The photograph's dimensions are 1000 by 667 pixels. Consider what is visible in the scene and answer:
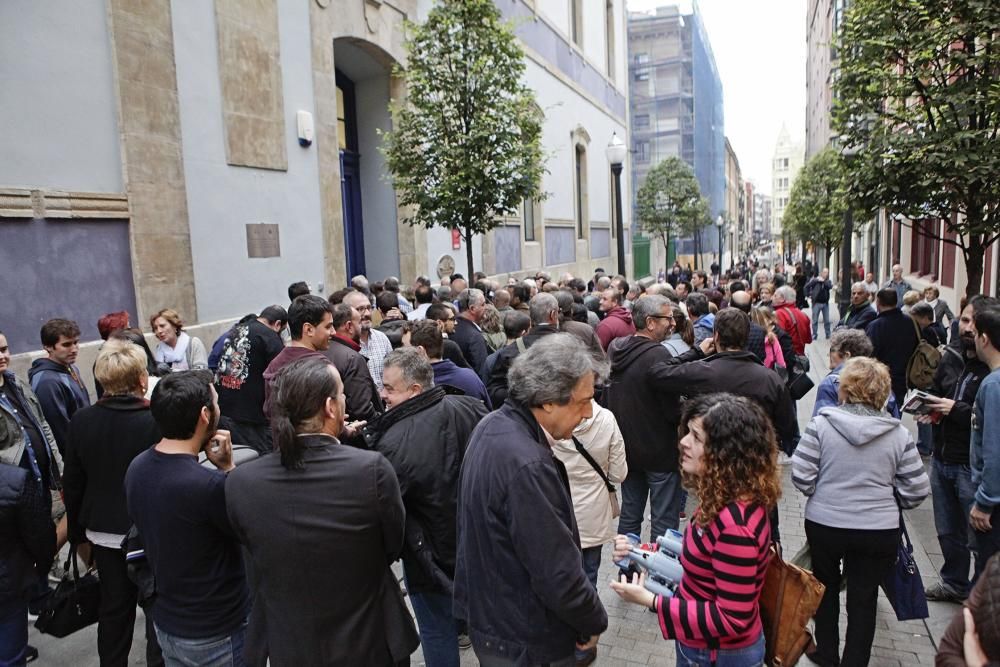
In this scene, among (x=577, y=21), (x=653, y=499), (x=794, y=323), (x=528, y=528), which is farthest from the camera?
(x=577, y=21)

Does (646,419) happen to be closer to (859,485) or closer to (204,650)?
(859,485)

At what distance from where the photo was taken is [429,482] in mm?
3094

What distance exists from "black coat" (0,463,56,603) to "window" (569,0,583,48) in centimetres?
2578

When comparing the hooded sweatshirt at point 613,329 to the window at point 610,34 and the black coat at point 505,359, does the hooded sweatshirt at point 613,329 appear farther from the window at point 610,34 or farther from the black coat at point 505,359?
the window at point 610,34

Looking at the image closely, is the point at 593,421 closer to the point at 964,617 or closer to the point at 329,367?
the point at 329,367

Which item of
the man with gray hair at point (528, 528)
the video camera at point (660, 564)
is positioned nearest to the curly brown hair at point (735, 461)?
the video camera at point (660, 564)

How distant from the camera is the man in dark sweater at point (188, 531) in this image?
271 centimetres

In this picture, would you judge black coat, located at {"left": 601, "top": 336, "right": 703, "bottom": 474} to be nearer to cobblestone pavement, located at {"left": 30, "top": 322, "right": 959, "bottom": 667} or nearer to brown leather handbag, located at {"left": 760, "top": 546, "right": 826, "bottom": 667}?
cobblestone pavement, located at {"left": 30, "top": 322, "right": 959, "bottom": 667}

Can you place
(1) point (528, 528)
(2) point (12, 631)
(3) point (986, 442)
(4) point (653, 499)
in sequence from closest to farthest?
(1) point (528, 528)
(2) point (12, 631)
(3) point (986, 442)
(4) point (653, 499)

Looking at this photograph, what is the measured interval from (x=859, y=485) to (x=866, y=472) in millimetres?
74

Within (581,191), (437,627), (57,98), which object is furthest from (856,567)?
(581,191)

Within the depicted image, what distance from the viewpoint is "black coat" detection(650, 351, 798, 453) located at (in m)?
4.42

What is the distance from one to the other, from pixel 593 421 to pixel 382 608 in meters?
1.73

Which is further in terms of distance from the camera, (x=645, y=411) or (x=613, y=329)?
(x=613, y=329)
